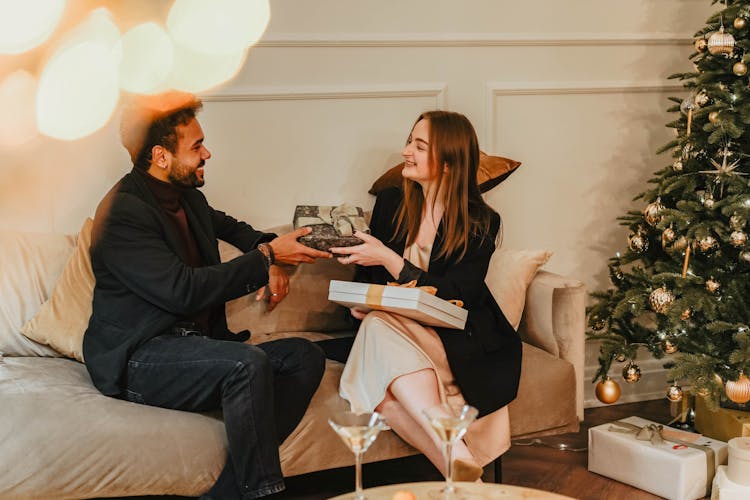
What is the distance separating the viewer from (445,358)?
251cm

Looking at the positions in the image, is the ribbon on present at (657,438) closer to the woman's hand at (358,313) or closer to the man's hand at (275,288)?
the woman's hand at (358,313)

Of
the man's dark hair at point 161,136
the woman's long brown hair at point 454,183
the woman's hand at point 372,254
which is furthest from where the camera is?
the woman's long brown hair at point 454,183

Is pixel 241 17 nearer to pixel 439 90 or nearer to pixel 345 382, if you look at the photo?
pixel 439 90

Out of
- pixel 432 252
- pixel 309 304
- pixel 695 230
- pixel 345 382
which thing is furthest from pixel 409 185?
pixel 695 230

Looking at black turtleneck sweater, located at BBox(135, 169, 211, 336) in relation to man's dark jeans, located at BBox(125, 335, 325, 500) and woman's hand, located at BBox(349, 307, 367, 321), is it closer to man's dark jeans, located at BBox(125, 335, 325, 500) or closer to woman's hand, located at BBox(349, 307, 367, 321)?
man's dark jeans, located at BBox(125, 335, 325, 500)

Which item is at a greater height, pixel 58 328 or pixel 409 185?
pixel 409 185

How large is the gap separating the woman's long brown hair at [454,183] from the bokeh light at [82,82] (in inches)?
44.6

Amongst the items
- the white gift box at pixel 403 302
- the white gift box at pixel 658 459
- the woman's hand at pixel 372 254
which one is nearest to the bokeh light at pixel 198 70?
the woman's hand at pixel 372 254

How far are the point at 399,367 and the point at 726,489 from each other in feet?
3.54

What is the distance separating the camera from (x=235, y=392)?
2182 mm

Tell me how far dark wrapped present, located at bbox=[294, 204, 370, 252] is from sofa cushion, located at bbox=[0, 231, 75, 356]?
0.79 metres

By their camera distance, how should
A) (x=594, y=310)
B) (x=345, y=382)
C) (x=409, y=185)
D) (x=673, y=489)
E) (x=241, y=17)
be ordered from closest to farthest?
(x=345, y=382) → (x=673, y=489) → (x=409, y=185) → (x=241, y=17) → (x=594, y=310)

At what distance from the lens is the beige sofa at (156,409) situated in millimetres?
2102

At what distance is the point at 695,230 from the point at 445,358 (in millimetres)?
1045
